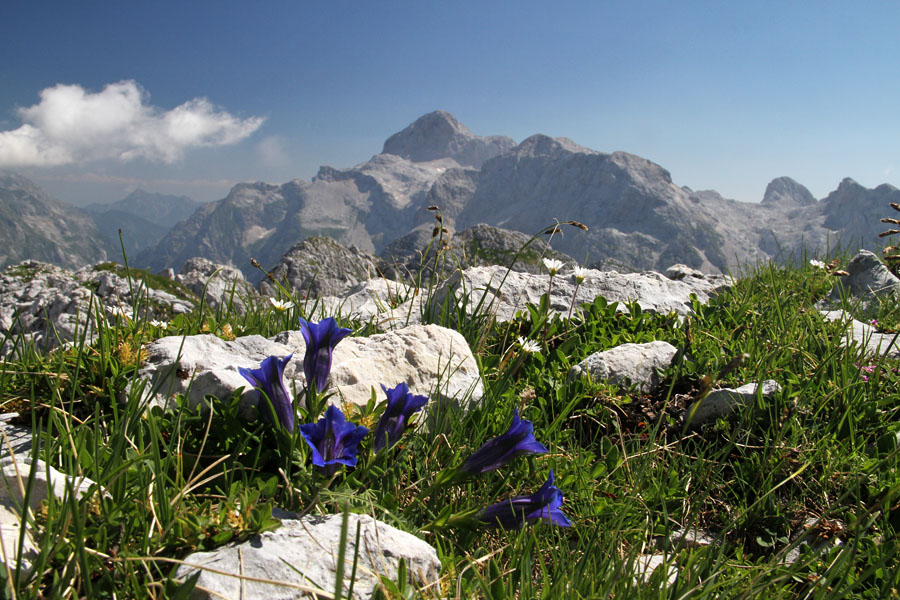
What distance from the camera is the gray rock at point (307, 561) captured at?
1.82 meters

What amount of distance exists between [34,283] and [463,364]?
37826 mm

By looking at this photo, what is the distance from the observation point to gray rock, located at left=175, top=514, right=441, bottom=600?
1819 mm

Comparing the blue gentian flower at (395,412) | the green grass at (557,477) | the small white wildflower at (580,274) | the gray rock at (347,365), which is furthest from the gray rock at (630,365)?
the blue gentian flower at (395,412)

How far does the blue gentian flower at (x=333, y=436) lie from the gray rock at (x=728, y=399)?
2.46m

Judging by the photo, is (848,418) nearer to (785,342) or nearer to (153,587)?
(785,342)

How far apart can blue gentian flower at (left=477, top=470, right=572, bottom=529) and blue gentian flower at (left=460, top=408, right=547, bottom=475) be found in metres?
0.18

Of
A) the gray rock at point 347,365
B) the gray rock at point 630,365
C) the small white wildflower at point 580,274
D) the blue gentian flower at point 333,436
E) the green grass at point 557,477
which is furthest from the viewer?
the small white wildflower at point 580,274

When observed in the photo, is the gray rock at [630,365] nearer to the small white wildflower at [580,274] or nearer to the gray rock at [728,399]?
the gray rock at [728,399]

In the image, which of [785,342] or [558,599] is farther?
[785,342]

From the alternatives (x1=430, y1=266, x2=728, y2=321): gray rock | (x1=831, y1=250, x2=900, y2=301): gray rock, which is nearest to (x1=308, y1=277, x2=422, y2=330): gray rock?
(x1=430, y1=266, x2=728, y2=321): gray rock

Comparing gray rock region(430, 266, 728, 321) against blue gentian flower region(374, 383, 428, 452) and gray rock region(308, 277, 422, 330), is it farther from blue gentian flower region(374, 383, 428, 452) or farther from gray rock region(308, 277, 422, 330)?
blue gentian flower region(374, 383, 428, 452)

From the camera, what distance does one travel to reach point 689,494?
10.4ft

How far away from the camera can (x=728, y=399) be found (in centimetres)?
365

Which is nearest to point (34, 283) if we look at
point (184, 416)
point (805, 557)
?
point (184, 416)
